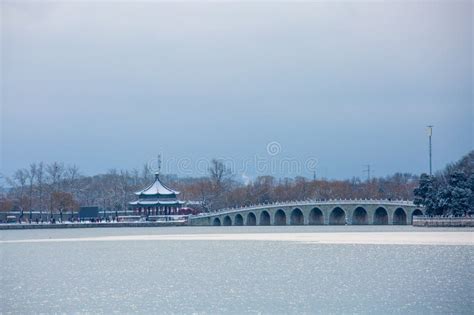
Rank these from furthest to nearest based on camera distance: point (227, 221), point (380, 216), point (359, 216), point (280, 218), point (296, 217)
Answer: point (227, 221) → point (280, 218) → point (296, 217) → point (359, 216) → point (380, 216)

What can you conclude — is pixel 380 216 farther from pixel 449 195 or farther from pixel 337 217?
pixel 449 195

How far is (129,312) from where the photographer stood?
2569 centimetres

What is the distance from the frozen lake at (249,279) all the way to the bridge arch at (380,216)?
42.2 meters

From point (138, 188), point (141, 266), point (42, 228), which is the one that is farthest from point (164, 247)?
point (138, 188)

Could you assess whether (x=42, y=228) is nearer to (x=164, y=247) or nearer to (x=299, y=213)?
(x=299, y=213)

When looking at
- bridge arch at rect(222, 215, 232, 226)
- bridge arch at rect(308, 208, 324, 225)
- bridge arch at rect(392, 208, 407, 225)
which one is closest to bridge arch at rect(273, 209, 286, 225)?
bridge arch at rect(308, 208, 324, 225)

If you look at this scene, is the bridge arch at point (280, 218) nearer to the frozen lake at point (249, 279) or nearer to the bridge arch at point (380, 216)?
the bridge arch at point (380, 216)

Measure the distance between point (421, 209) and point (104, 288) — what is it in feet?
185

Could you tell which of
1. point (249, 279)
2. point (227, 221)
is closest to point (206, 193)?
point (227, 221)

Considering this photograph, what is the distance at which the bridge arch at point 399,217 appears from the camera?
92375 mm

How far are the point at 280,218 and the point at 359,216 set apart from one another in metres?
10.5

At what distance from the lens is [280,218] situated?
106m

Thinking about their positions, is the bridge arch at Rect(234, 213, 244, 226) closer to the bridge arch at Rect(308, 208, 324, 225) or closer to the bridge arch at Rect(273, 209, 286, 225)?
the bridge arch at Rect(273, 209, 286, 225)

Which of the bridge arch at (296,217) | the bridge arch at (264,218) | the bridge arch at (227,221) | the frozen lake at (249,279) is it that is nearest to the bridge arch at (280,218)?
the bridge arch at (296,217)
